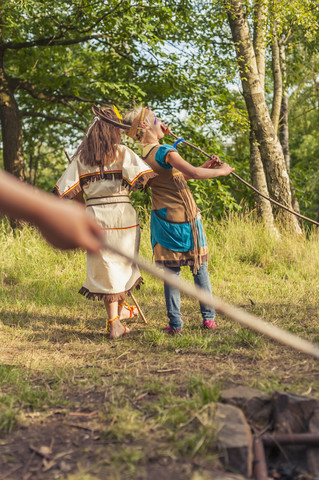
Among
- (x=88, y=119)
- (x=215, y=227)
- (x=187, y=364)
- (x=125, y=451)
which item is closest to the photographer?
(x=125, y=451)

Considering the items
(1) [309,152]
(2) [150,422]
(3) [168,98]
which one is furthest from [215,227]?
(1) [309,152]

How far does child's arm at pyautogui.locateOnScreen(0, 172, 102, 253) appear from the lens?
121cm

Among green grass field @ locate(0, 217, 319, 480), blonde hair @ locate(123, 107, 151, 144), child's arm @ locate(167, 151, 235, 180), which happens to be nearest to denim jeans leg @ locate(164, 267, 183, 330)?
green grass field @ locate(0, 217, 319, 480)

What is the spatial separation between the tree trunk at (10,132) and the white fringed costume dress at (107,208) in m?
6.24

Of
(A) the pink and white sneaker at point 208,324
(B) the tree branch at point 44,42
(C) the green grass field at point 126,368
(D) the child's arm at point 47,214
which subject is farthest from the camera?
(B) the tree branch at point 44,42

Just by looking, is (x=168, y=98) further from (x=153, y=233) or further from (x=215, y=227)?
(x=153, y=233)

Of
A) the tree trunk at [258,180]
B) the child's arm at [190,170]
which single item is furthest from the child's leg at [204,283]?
the tree trunk at [258,180]

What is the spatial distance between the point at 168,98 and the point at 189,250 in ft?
23.3

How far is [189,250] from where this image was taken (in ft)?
12.9

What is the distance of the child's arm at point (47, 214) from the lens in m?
1.21

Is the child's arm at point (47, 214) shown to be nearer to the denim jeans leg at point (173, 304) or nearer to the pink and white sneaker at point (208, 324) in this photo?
the denim jeans leg at point (173, 304)

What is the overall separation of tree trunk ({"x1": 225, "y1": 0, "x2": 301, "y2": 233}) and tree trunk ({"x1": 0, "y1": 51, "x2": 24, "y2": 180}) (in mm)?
4646

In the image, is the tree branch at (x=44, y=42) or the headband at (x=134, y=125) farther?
the tree branch at (x=44, y=42)

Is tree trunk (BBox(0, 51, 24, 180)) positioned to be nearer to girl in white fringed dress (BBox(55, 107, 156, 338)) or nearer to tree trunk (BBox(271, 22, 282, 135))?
tree trunk (BBox(271, 22, 282, 135))
